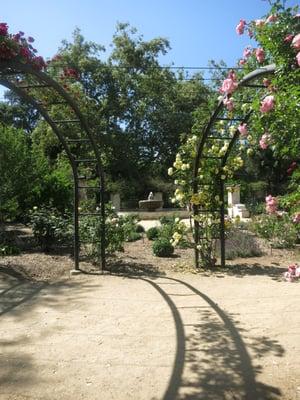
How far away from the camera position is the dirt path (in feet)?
11.9

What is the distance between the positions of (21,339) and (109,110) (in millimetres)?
26536

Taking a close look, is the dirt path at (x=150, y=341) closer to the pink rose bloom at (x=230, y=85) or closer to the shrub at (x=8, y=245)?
the pink rose bloom at (x=230, y=85)

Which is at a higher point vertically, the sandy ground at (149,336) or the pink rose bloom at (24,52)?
the pink rose bloom at (24,52)

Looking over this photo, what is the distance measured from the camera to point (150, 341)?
4.65m

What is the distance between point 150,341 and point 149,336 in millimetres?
149

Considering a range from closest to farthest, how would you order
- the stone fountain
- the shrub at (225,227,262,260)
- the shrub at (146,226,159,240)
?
the shrub at (225,227,262,260), the shrub at (146,226,159,240), the stone fountain

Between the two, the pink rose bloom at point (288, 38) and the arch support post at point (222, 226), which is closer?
the pink rose bloom at point (288, 38)

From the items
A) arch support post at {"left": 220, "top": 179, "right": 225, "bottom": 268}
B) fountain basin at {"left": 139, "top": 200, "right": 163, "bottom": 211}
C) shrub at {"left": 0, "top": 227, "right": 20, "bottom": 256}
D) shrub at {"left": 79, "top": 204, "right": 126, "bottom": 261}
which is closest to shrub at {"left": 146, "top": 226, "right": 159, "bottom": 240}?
shrub at {"left": 79, "top": 204, "right": 126, "bottom": 261}

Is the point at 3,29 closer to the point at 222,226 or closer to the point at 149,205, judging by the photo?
the point at 222,226

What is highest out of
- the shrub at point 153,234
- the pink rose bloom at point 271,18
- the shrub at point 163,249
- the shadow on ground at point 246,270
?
the pink rose bloom at point 271,18

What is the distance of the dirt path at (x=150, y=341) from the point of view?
3.61 metres

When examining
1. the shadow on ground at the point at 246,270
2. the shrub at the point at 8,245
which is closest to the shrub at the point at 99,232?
the shrub at the point at 8,245

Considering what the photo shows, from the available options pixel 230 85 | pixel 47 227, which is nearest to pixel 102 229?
pixel 47 227

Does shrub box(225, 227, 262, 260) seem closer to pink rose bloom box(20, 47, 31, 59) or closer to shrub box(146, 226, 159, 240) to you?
shrub box(146, 226, 159, 240)
